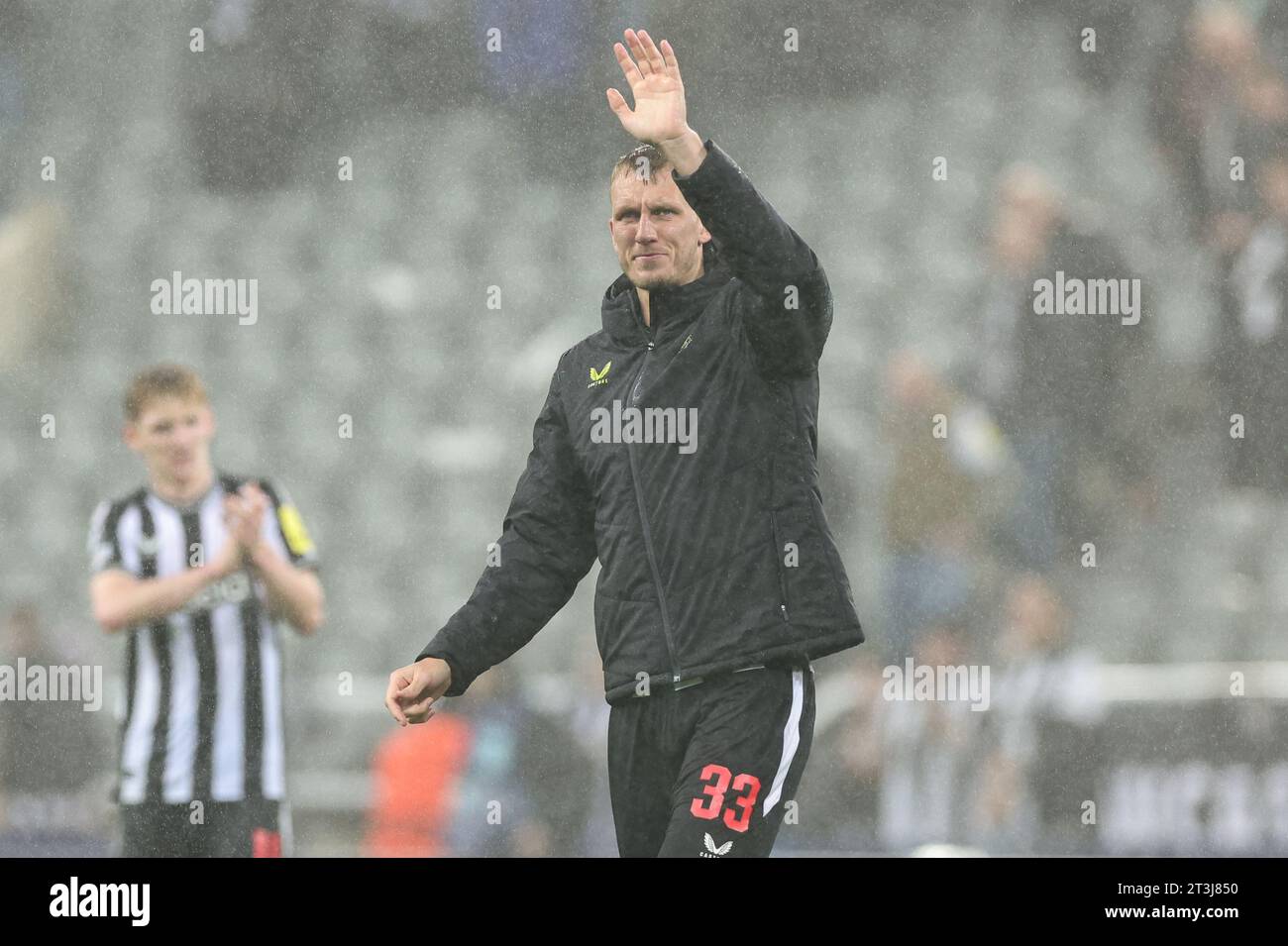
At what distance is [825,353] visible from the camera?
666cm

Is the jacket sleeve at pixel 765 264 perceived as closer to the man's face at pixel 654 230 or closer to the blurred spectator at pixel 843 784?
the man's face at pixel 654 230

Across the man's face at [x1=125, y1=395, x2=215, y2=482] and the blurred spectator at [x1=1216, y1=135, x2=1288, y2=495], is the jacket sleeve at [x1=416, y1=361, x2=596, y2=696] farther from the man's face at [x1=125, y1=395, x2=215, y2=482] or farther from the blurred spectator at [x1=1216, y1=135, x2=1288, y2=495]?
the blurred spectator at [x1=1216, y1=135, x2=1288, y2=495]

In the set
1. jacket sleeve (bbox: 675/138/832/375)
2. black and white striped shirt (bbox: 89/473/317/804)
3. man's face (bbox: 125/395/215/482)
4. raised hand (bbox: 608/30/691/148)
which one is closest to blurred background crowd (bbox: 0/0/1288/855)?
black and white striped shirt (bbox: 89/473/317/804)

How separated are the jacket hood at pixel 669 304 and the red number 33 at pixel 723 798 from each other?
876 millimetres

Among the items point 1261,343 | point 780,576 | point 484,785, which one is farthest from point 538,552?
point 1261,343

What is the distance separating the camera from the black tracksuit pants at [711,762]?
3.32 meters

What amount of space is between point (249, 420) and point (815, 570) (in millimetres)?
3749

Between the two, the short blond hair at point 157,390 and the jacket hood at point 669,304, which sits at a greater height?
the short blond hair at point 157,390

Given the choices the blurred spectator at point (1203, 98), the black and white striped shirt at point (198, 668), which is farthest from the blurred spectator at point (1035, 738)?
the black and white striped shirt at point (198, 668)

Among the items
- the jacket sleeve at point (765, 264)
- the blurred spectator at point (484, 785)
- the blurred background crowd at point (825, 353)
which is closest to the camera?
the jacket sleeve at point (765, 264)

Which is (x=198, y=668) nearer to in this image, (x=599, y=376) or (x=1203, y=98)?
(x=599, y=376)

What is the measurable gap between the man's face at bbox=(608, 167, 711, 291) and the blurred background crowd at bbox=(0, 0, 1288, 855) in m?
2.79
